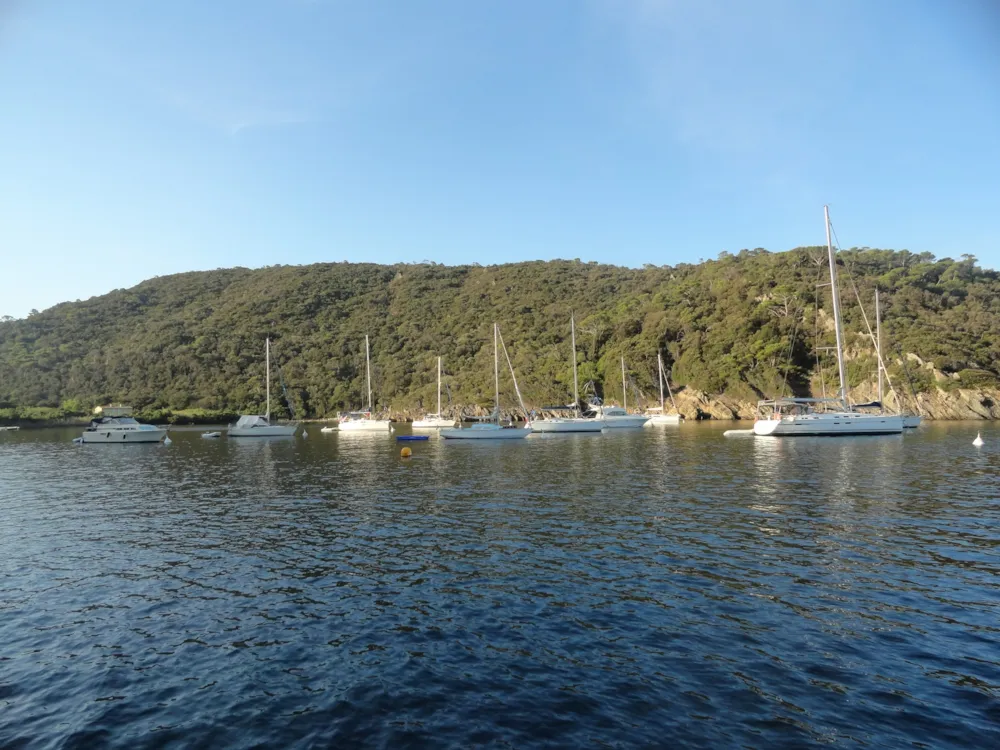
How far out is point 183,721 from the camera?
324 inches

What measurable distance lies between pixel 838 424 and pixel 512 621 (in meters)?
54.1

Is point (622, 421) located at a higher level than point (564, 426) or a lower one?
higher

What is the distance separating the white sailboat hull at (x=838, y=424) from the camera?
54469mm

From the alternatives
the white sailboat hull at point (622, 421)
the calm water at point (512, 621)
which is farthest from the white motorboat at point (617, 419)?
the calm water at point (512, 621)

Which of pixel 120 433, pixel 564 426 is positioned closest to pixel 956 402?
pixel 564 426

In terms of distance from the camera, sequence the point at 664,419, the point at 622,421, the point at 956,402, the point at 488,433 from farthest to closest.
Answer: the point at 664,419 < the point at 956,402 < the point at 622,421 < the point at 488,433

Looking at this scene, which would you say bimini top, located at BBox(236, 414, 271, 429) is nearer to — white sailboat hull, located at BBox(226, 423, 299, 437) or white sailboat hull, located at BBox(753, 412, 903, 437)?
white sailboat hull, located at BBox(226, 423, 299, 437)

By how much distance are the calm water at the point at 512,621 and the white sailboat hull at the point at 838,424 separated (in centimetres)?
3063

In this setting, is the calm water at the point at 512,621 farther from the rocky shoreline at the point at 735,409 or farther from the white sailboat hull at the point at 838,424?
the rocky shoreline at the point at 735,409

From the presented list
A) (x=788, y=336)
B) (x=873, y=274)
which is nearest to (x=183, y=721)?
(x=788, y=336)

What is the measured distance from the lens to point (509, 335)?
145250 mm

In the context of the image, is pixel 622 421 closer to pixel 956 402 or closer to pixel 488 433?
pixel 488 433

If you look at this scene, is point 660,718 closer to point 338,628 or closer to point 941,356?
point 338,628

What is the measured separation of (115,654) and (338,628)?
12.9ft
